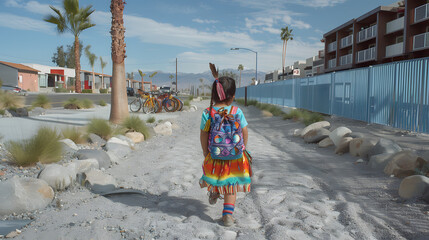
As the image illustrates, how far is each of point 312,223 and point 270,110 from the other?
14405 millimetres

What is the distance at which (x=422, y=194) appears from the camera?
3.71 metres

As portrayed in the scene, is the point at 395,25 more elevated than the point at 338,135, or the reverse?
the point at 395,25

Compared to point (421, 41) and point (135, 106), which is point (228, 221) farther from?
point (421, 41)

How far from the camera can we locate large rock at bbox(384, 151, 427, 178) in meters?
4.50

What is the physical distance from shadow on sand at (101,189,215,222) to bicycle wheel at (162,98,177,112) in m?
13.0

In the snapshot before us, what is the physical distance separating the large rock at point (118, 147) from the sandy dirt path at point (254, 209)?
456 millimetres

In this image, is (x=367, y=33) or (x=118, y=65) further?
(x=367, y=33)

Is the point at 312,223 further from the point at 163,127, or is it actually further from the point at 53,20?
the point at 53,20

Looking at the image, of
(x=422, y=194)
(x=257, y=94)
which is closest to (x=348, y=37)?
(x=257, y=94)

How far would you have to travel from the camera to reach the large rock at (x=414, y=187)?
3709 mm

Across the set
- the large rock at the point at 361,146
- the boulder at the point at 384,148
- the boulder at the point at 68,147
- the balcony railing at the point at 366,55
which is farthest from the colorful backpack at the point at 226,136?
the balcony railing at the point at 366,55

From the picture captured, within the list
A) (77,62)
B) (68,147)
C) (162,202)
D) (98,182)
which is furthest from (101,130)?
(77,62)

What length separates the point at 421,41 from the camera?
1089 inches

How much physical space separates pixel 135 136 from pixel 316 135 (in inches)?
161
